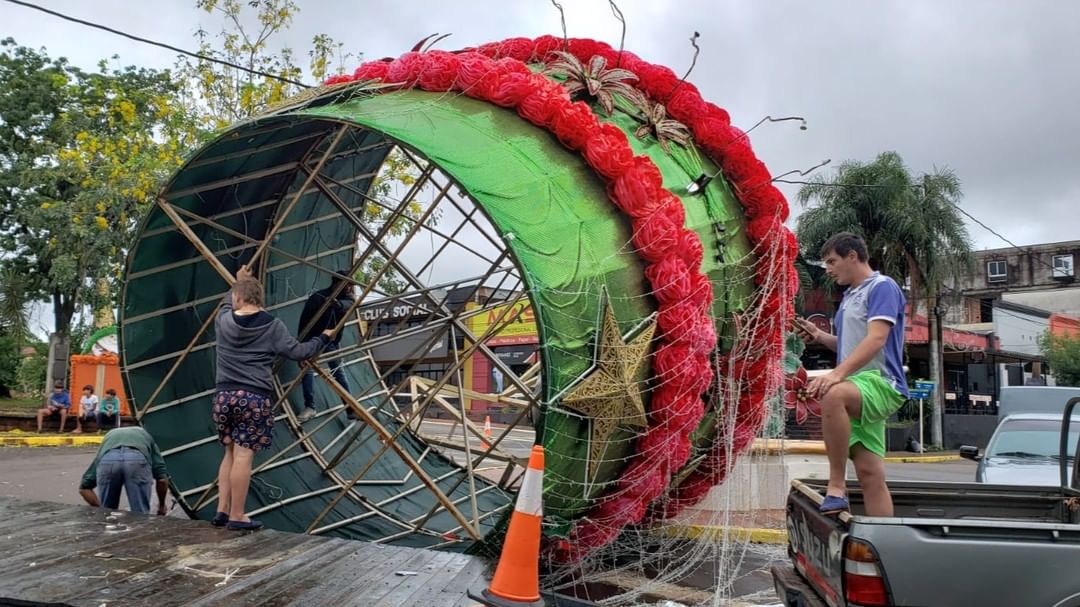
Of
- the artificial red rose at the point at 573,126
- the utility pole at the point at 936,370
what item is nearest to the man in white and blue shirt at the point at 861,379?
the artificial red rose at the point at 573,126

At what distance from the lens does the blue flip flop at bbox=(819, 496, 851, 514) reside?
4248 millimetres

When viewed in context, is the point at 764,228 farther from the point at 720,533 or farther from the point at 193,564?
the point at 193,564

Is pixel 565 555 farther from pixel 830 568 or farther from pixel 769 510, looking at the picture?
pixel 769 510

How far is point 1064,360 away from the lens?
36.1 m

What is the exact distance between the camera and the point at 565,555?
5574 mm

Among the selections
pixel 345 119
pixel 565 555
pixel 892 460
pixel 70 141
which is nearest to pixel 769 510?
pixel 565 555

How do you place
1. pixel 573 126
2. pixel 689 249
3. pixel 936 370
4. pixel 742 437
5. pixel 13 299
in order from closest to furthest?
1. pixel 689 249
2. pixel 573 126
3. pixel 742 437
4. pixel 13 299
5. pixel 936 370

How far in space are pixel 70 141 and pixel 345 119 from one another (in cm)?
2399

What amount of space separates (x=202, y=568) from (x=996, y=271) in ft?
158

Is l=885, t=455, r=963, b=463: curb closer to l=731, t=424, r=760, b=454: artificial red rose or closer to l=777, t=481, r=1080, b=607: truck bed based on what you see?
l=731, t=424, r=760, b=454: artificial red rose

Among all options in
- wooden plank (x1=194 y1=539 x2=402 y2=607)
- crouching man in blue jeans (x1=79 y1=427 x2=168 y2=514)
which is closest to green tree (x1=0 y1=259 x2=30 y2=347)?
crouching man in blue jeans (x1=79 y1=427 x2=168 y2=514)

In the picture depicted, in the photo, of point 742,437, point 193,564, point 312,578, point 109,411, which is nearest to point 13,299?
point 109,411

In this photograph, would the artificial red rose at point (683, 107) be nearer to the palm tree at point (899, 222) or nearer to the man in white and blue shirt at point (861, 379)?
the man in white and blue shirt at point (861, 379)

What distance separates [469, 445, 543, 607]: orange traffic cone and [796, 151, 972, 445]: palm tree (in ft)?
79.2
